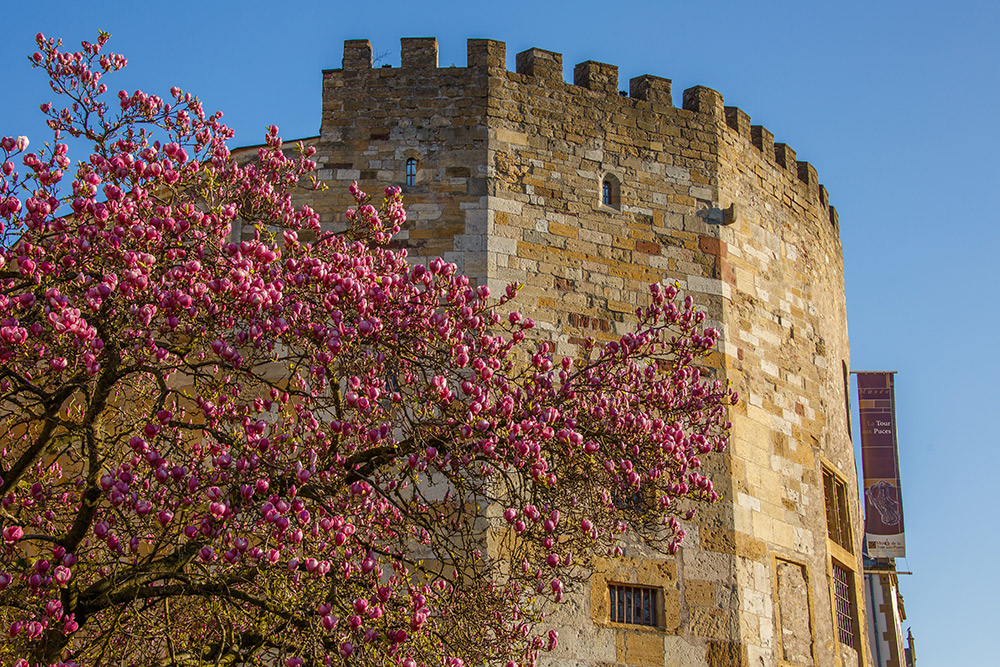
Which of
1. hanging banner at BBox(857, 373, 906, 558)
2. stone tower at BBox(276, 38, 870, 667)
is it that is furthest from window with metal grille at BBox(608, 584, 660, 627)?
hanging banner at BBox(857, 373, 906, 558)

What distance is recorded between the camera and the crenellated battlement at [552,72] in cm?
1041

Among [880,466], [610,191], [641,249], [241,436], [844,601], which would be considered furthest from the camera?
[880,466]

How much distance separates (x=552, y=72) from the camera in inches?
416

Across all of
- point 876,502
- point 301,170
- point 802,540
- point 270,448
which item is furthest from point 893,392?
point 270,448

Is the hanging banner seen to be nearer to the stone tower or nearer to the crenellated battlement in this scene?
the stone tower

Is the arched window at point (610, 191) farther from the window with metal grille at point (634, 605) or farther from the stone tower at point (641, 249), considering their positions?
the window with metal grille at point (634, 605)

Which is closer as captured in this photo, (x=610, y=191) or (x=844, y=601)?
(x=610, y=191)

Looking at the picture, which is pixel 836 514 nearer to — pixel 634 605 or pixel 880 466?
pixel 634 605

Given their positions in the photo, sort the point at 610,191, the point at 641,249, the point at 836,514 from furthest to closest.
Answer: the point at 836,514
the point at 610,191
the point at 641,249

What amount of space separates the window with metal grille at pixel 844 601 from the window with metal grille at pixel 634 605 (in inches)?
112

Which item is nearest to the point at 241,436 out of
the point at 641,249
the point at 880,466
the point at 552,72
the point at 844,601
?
the point at 641,249

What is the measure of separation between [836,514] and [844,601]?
0.94 metres

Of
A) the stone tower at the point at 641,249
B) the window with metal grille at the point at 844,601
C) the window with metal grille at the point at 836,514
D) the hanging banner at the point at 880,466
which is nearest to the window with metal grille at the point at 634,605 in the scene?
the stone tower at the point at 641,249

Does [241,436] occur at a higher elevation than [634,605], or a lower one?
higher
